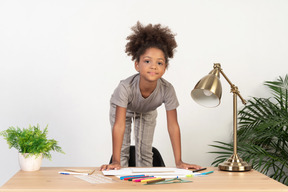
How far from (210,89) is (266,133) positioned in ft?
5.31

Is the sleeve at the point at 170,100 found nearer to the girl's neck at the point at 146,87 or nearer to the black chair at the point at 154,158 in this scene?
the girl's neck at the point at 146,87

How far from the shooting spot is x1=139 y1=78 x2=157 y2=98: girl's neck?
250cm

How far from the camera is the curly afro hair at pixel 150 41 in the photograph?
2492mm

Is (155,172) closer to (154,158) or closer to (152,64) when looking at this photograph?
(152,64)

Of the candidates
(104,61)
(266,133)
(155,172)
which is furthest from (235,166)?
(104,61)

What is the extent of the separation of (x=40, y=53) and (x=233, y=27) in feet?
6.18

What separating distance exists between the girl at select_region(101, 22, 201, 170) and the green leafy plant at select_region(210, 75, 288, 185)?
871 millimetres

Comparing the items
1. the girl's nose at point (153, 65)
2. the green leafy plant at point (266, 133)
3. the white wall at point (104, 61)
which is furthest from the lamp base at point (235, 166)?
the white wall at point (104, 61)

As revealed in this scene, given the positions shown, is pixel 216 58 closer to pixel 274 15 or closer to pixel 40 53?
pixel 274 15

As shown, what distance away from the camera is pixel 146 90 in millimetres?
2568

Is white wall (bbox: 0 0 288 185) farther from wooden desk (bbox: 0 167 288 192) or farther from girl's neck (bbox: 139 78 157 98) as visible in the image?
wooden desk (bbox: 0 167 288 192)

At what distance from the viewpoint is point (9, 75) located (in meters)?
3.82

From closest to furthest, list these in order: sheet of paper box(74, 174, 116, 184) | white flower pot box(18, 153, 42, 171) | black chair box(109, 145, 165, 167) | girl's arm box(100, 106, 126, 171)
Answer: sheet of paper box(74, 174, 116, 184)
white flower pot box(18, 153, 42, 171)
girl's arm box(100, 106, 126, 171)
black chair box(109, 145, 165, 167)

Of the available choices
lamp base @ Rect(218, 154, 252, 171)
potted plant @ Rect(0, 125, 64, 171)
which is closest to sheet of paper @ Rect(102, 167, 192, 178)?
lamp base @ Rect(218, 154, 252, 171)
